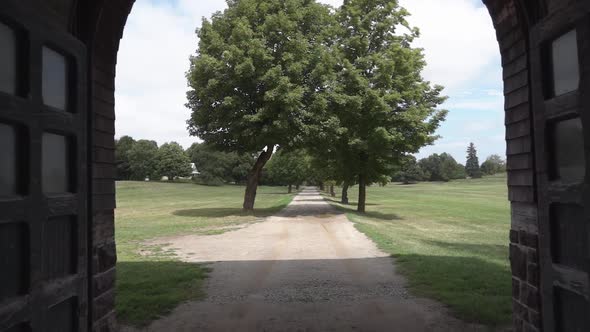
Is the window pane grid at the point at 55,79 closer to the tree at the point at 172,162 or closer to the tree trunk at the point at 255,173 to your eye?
the tree trunk at the point at 255,173

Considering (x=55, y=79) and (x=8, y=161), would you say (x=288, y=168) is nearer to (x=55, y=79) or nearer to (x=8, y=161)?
(x=55, y=79)

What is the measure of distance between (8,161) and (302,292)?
5448 millimetres

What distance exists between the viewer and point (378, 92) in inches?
882

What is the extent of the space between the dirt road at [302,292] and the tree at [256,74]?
9068mm

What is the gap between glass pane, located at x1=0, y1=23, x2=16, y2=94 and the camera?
2.96 m

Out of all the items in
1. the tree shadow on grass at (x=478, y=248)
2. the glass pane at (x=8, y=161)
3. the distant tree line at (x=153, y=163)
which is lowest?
the tree shadow on grass at (x=478, y=248)

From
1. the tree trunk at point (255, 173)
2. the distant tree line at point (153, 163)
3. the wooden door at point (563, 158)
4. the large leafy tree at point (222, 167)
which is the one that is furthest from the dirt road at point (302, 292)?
the distant tree line at point (153, 163)

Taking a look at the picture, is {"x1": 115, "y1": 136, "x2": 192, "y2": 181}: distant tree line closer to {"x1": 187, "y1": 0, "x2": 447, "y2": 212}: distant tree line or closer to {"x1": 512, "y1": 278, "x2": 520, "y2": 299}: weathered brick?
{"x1": 187, "y1": 0, "x2": 447, "y2": 212}: distant tree line

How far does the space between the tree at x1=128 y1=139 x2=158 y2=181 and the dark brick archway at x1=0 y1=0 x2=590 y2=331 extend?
96873 mm

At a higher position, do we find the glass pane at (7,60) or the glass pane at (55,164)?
the glass pane at (7,60)

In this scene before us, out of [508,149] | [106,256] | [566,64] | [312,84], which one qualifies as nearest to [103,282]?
[106,256]

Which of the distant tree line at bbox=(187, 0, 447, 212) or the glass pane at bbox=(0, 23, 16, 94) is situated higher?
the distant tree line at bbox=(187, 0, 447, 212)

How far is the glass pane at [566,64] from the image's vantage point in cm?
350

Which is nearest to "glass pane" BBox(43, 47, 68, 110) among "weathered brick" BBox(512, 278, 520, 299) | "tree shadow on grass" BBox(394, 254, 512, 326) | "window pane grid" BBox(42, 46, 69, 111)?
"window pane grid" BBox(42, 46, 69, 111)
